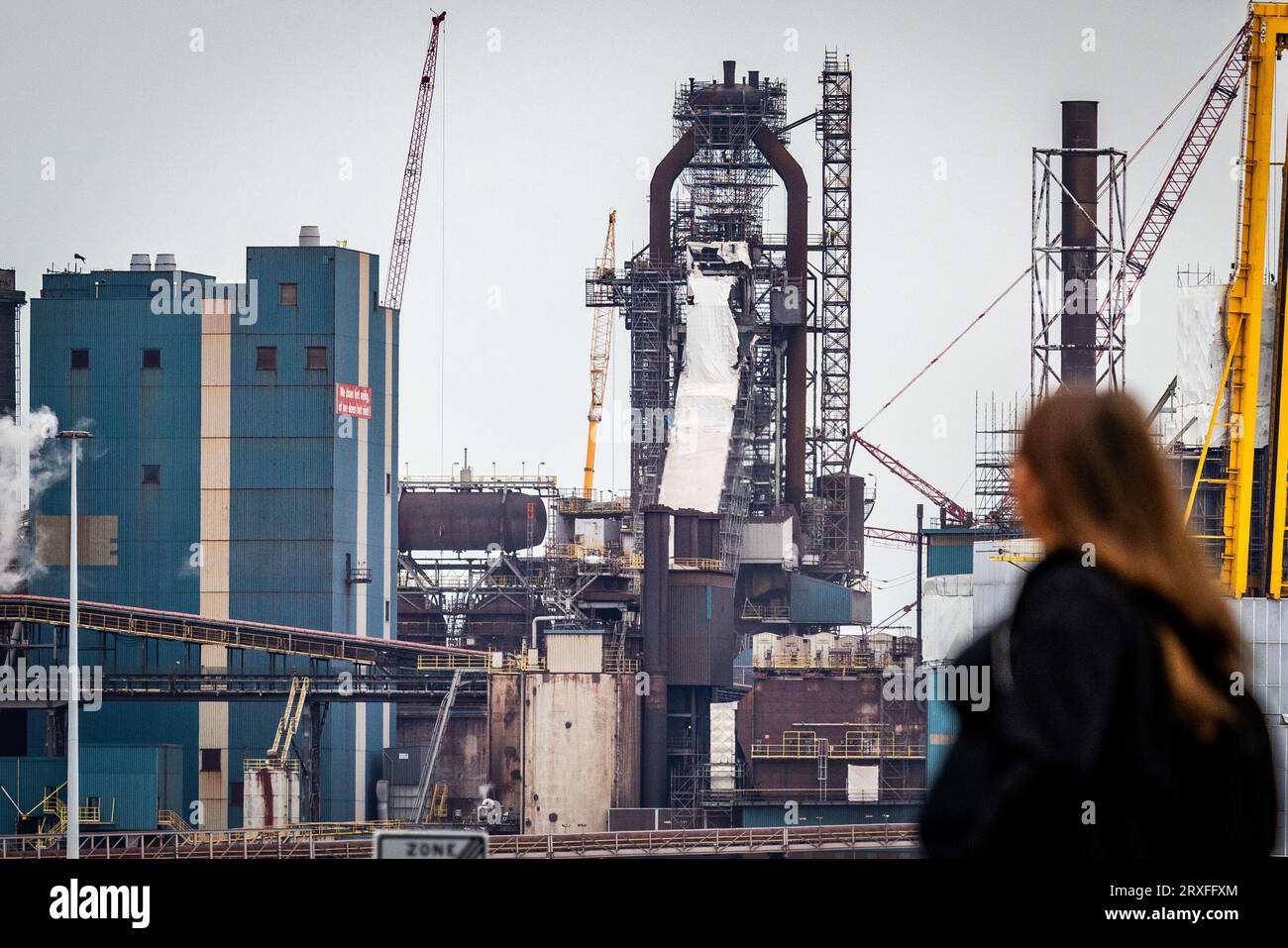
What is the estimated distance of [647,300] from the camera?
87.2 meters

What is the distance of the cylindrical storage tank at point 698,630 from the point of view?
244 ft

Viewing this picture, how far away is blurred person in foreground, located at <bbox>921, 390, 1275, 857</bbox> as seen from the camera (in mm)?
4383

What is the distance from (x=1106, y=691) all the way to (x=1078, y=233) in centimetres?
8036

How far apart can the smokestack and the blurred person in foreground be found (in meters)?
78.1

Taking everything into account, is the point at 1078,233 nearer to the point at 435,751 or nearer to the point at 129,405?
the point at 435,751

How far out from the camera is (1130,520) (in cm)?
454

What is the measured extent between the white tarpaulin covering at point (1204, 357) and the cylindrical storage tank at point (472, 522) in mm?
34274

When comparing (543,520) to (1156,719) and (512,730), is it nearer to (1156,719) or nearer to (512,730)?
(512,730)

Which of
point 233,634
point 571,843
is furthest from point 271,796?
point 571,843

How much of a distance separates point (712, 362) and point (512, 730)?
1997 centimetres

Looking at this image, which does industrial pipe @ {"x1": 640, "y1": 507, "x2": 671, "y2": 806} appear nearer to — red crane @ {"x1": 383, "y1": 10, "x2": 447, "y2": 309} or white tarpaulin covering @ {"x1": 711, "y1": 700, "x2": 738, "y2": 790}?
white tarpaulin covering @ {"x1": 711, "y1": 700, "x2": 738, "y2": 790}

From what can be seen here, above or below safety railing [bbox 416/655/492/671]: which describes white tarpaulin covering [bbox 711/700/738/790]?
below

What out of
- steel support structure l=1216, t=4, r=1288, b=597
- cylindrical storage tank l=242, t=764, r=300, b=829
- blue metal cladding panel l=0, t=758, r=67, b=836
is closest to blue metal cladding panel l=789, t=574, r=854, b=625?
cylindrical storage tank l=242, t=764, r=300, b=829
